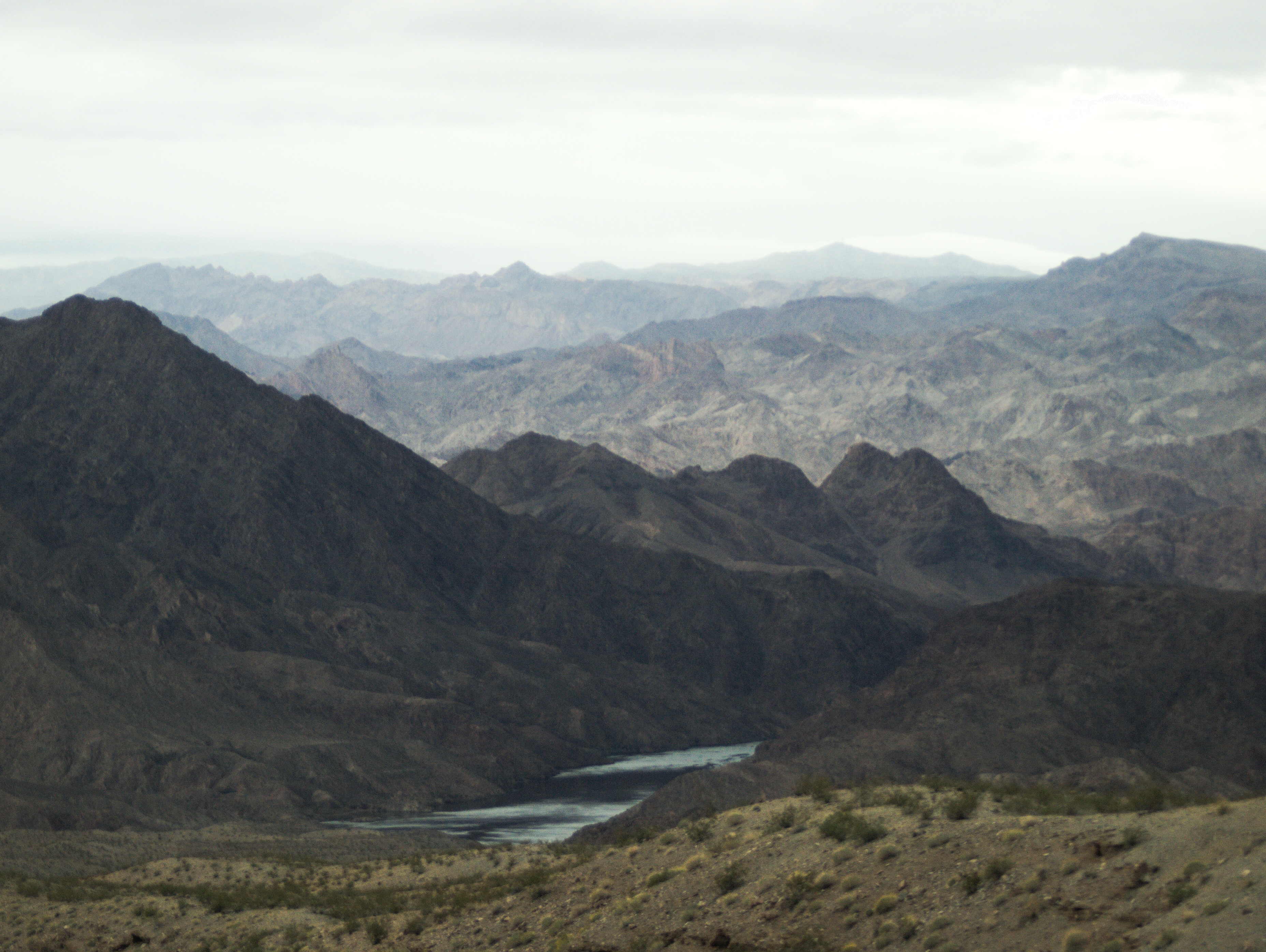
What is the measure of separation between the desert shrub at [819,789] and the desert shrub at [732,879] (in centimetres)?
468

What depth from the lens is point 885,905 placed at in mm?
33594

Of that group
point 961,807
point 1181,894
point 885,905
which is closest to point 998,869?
point 885,905

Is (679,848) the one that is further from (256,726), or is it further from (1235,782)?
(256,726)

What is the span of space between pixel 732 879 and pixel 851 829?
117 inches

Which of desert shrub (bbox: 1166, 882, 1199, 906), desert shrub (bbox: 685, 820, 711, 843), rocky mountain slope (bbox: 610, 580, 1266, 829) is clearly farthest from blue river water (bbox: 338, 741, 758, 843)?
desert shrub (bbox: 1166, 882, 1199, 906)

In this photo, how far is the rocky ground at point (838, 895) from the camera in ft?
98.4

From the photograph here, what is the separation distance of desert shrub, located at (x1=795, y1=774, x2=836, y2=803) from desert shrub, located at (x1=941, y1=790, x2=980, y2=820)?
4.67 m

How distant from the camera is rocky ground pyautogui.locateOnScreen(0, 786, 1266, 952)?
29984mm

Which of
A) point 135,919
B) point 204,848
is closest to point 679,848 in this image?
point 135,919

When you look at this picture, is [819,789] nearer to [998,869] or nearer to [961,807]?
[961,807]

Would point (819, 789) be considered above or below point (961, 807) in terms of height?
below

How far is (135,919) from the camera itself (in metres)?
58.1

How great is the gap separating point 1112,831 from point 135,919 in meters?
37.6

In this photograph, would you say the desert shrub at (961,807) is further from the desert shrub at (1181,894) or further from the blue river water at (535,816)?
the blue river water at (535,816)
